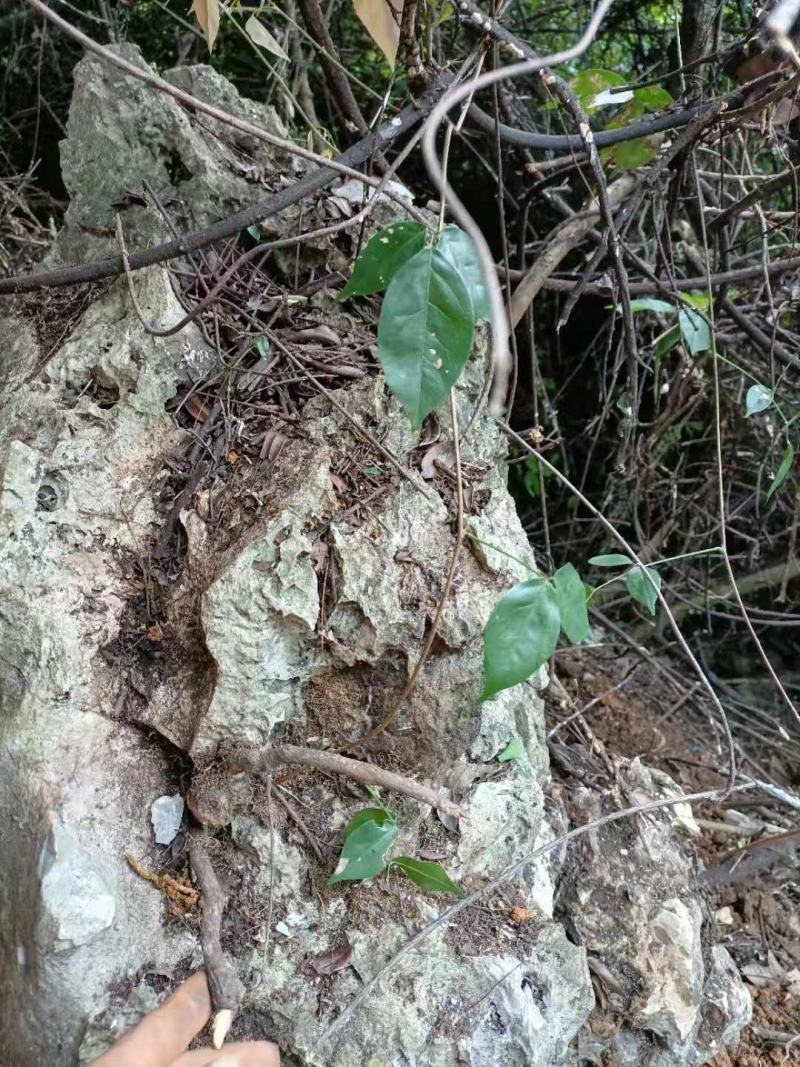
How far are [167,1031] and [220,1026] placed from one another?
0.10 meters

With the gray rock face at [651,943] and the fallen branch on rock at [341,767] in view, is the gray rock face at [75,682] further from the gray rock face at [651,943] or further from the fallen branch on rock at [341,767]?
the gray rock face at [651,943]

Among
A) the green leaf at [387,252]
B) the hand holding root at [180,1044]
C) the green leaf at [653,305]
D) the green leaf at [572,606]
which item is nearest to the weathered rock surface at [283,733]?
the hand holding root at [180,1044]

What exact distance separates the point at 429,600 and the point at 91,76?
137cm

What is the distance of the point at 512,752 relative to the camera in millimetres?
1373

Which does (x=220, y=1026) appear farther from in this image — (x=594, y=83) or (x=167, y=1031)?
(x=594, y=83)

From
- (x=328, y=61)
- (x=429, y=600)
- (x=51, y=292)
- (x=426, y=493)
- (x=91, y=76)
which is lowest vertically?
(x=429, y=600)

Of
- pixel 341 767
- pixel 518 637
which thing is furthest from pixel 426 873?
pixel 518 637

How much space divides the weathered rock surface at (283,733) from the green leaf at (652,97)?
77 cm

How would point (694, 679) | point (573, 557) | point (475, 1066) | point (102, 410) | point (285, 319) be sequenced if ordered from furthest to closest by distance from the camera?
1. point (573, 557)
2. point (694, 679)
3. point (285, 319)
4. point (102, 410)
5. point (475, 1066)

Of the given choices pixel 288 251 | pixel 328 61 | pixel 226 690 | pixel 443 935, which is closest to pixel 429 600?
pixel 226 690

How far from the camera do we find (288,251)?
63.4 inches

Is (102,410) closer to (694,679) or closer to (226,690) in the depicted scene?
(226,690)

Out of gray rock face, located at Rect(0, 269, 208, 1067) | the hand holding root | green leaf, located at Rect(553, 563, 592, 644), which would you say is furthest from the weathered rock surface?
green leaf, located at Rect(553, 563, 592, 644)

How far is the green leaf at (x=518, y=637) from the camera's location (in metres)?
0.94
